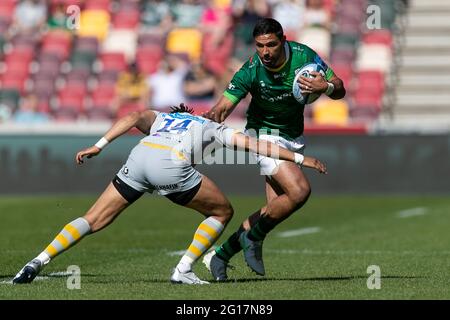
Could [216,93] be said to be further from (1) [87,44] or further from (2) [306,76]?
(2) [306,76]

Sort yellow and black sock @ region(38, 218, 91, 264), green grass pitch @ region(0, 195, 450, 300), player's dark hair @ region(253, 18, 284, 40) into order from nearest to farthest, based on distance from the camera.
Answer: green grass pitch @ region(0, 195, 450, 300), yellow and black sock @ region(38, 218, 91, 264), player's dark hair @ region(253, 18, 284, 40)

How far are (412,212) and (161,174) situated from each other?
11076 millimetres

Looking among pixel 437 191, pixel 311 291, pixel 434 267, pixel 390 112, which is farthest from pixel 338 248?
pixel 390 112

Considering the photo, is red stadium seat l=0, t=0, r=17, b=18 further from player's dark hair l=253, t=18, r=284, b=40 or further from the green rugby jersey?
player's dark hair l=253, t=18, r=284, b=40

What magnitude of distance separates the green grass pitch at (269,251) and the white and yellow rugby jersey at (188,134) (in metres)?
1.16

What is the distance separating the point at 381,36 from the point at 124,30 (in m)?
5.95

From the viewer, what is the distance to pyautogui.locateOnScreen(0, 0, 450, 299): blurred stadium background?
76.7 ft

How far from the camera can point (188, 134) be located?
10.8 m

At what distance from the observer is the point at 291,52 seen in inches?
468

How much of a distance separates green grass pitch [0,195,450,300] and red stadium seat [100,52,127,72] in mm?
4994

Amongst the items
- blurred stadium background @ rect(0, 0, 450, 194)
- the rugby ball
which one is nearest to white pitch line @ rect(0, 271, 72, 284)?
the rugby ball

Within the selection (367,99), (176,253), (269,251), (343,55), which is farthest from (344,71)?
(176,253)

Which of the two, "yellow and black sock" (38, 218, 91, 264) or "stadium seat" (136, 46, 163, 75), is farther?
"stadium seat" (136, 46, 163, 75)
